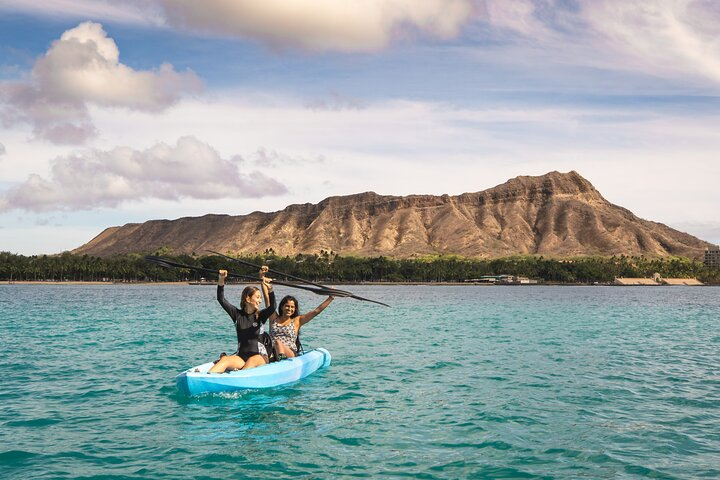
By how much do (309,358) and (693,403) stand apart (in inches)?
452

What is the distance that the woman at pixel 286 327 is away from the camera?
805 inches

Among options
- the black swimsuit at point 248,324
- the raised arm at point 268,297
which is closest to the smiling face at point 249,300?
the black swimsuit at point 248,324

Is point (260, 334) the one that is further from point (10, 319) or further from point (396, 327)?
point (10, 319)

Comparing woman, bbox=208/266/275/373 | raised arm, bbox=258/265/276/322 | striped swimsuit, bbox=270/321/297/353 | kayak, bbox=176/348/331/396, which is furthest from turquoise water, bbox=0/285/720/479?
raised arm, bbox=258/265/276/322

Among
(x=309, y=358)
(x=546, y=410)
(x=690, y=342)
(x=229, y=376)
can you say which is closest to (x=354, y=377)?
(x=309, y=358)

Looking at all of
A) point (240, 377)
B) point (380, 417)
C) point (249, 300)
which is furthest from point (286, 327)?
point (380, 417)

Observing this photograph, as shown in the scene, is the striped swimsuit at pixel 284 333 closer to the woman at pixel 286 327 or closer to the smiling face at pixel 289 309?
the woman at pixel 286 327

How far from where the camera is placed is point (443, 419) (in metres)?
15.3

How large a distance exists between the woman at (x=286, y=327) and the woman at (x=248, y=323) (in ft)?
5.30

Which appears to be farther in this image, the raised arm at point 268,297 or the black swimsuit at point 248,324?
the raised arm at point 268,297

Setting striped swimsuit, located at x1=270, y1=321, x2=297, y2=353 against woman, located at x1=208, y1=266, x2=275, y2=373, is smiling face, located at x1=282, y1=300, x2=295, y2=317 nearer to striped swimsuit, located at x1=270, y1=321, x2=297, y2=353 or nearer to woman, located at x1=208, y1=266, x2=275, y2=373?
striped swimsuit, located at x1=270, y1=321, x2=297, y2=353

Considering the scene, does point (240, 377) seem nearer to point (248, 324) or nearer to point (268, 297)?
point (248, 324)

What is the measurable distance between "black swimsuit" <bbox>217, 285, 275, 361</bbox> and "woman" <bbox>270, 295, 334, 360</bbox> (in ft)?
5.69

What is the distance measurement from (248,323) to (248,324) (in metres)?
0.03
